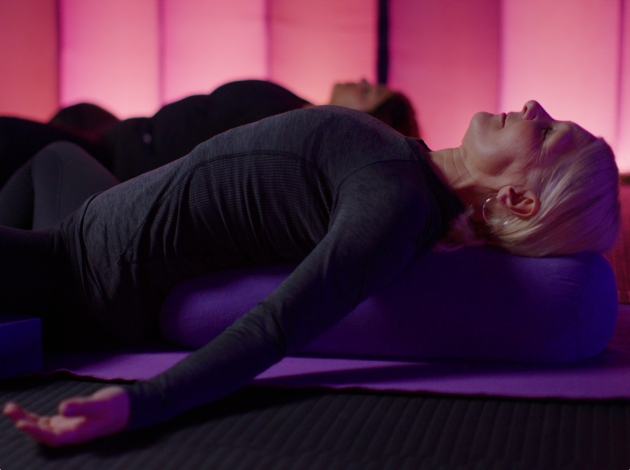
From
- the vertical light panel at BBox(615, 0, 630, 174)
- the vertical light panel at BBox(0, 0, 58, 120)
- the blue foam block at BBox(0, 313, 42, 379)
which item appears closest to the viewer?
the blue foam block at BBox(0, 313, 42, 379)

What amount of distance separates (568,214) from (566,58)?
1767 millimetres

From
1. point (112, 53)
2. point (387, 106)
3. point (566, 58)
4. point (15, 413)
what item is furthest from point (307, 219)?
point (112, 53)

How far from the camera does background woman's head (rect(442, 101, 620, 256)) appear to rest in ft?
2.95

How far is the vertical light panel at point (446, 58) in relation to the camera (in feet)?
7.85

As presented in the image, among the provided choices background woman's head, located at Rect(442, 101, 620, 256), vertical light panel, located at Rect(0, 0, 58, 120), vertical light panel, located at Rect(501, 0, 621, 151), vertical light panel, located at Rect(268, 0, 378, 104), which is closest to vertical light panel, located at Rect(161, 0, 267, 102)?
vertical light panel, located at Rect(268, 0, 378, 104)

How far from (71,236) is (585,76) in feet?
7.52

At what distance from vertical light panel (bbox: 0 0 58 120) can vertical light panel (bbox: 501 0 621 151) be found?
99.3 inches

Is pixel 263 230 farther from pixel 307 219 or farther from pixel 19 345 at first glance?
pixel 19 345

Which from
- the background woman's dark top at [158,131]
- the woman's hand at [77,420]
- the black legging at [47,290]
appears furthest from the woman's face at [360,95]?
the woman's hand at [77,420]

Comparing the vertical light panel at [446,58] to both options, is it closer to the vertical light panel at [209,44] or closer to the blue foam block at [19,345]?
the vertical light panel at [209,44]

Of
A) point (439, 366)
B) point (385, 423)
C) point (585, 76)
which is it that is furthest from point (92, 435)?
point (585, 76)

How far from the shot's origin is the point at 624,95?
227 centimetres

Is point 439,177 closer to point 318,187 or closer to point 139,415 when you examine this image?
point 318,187

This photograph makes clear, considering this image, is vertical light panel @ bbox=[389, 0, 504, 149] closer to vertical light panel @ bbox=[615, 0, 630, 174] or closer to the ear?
vertical light panel @ bbox=[615, 0, 630, 174]
